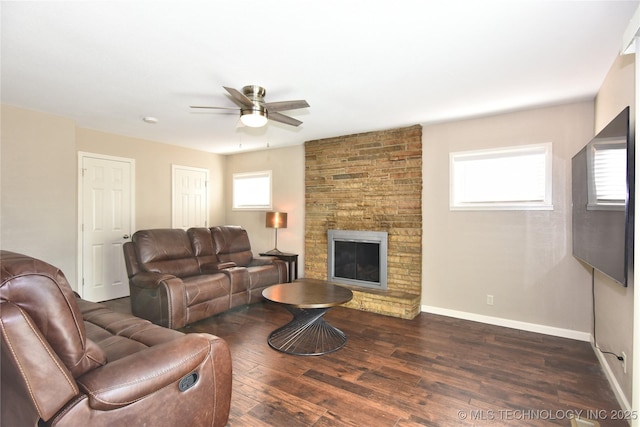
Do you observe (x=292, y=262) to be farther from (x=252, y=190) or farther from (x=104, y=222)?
(x=104, y=222)

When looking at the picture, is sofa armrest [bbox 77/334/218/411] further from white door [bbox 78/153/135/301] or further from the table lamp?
white door [bbox 78/153/135/301]

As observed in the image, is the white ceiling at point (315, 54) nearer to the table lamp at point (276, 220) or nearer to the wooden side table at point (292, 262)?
the table lamp at point (276, 220)

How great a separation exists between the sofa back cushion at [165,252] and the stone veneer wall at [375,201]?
182 cm

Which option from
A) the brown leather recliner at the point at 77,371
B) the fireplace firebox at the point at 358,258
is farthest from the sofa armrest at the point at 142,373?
the fireplace firebox at the point at 358,258

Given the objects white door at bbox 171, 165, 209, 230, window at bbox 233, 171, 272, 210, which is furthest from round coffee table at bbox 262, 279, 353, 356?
white door at bbox 171, 165, 209, 230

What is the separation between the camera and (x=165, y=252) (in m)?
3.99

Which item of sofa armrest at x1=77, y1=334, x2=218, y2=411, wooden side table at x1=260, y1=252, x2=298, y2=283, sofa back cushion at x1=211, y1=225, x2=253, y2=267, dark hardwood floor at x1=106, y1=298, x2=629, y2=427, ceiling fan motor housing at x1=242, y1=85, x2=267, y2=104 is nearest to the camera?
sofa armrest at x1=77, y1=334, x2=218, y2=411

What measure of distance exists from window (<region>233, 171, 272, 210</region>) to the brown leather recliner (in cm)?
417

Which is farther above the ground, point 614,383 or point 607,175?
point 607,175

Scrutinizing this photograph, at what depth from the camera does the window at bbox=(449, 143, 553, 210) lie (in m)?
3.43

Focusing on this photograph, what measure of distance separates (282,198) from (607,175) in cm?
432

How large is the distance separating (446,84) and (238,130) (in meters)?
2.80

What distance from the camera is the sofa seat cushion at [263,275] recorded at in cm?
425

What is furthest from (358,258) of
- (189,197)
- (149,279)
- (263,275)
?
(189,197)
